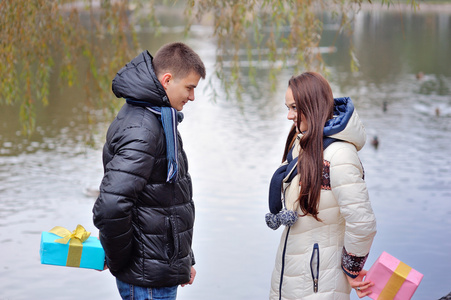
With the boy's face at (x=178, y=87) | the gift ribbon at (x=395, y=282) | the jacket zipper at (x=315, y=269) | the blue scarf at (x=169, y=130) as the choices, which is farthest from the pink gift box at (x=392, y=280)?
the boy's face at (x=178, y=87)

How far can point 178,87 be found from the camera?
2.46 metres

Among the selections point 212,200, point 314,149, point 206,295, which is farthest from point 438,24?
point 314,149

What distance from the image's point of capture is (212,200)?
8.75 metres

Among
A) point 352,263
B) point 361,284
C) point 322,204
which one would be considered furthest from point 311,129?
point 361,284

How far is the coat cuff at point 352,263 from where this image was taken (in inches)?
99.0

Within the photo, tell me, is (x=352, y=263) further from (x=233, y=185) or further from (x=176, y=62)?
(x=233, y=185)

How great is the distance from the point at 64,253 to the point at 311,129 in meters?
1.14

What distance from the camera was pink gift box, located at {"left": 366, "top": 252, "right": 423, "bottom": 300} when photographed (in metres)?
2.52

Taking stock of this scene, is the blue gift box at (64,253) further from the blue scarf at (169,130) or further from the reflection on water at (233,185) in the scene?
the reflection on water at (233,185)

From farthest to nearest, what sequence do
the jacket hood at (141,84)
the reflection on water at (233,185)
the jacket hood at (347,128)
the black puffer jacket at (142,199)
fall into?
the reflection on water at (233,185), the jacket hood at (347,128), the jacket hood at (141,84), the black puffer jacket at (142,199)

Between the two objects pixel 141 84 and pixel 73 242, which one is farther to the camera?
pixel 73 242

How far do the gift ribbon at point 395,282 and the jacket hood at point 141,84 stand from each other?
3.75 feet

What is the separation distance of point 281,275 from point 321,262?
185mm

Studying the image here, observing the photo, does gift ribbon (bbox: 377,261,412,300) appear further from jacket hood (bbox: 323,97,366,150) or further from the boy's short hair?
the boy's short hair
